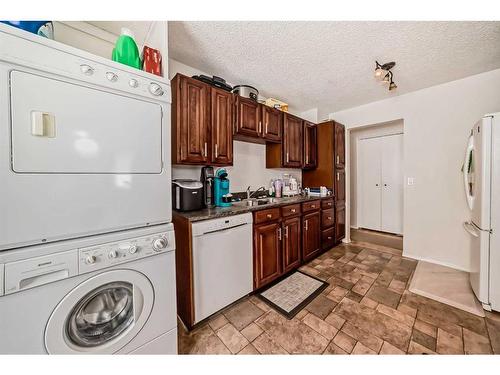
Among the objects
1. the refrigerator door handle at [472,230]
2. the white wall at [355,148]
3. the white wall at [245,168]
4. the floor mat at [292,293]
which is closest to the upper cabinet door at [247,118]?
the white wall at [245,168]

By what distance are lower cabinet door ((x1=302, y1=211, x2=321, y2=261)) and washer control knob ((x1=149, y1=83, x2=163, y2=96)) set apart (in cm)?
200

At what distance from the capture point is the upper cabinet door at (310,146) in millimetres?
2875

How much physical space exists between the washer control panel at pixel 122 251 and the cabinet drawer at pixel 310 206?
66.8 inches

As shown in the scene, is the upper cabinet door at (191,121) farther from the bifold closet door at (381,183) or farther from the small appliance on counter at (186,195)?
the bifold closet door at (381,183)

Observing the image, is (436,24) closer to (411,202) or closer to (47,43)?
(411,202)

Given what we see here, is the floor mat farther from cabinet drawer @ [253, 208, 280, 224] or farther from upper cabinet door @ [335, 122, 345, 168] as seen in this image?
upper cabinet door @ [335, 122, 345, 168]

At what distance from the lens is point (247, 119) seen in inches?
81.9

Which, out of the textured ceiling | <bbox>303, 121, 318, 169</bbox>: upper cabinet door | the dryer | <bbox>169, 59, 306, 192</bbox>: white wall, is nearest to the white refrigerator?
the textured ceiling

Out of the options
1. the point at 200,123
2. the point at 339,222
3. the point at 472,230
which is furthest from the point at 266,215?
the point at 472,230

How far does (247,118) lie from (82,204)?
1692 mm

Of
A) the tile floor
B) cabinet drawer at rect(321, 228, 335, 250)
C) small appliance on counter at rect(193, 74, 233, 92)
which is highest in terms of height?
small appliance on counter at rect(193, 74, 233, 92)

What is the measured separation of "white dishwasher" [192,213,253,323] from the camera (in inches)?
54.7

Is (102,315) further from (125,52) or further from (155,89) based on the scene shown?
(125,52)

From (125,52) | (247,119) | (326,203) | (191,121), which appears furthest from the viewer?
(326,203)
